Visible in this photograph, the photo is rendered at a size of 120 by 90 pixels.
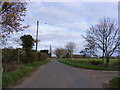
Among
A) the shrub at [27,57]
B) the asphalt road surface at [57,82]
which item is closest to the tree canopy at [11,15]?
the asphalt road surface at [57,82]

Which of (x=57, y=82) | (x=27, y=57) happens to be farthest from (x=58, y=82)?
(x=27, y=57)

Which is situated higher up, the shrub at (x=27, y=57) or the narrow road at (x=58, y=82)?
the shrub at (x=27, y=57)

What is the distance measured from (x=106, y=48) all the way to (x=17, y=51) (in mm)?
14598

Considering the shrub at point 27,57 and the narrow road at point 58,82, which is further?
the shrub at point 27,57

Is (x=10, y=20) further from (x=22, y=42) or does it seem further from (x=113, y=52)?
(x=22, y=42)

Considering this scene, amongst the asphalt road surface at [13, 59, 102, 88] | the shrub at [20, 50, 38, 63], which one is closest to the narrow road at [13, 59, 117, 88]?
the asphalt road surface at [13, 59, 102, 88]

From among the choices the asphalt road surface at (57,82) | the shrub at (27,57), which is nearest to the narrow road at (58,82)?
the asphalt road surface at (57,82)

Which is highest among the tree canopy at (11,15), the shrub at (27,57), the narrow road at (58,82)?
the tree canopy at (11,15)

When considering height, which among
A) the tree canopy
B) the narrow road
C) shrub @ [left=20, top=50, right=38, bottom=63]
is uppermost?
the tree canopy

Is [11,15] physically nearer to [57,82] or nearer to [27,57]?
[57,82]

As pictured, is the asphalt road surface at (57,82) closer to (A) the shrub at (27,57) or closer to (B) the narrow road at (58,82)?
(B) the narrow road at (58,82)

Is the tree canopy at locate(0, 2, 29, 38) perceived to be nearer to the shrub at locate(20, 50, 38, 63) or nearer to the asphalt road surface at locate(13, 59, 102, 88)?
the asphalt road surface at locate(13, 59, 102, 88)

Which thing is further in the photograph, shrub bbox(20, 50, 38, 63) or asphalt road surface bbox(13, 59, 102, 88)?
shrub bbox(20, 50, 38, 63)

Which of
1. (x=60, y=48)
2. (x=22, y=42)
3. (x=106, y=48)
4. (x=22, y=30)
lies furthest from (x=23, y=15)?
(x=60, y=48)
